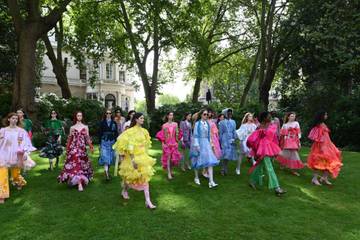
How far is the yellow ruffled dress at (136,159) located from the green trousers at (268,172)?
283cm

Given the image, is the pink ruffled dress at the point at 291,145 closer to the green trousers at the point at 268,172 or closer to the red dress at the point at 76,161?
the green trousers at the point at 268,172

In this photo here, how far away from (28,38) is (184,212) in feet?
44.5

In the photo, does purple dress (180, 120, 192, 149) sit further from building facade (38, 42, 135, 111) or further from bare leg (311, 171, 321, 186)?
building facade (38, 42, 135, 111)

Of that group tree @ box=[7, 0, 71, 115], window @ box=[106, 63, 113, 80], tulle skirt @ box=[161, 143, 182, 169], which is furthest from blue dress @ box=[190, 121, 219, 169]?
window @ box=[106, 63, 113, 80]

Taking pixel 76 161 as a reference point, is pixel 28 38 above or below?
above

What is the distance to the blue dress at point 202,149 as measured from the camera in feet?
34.7

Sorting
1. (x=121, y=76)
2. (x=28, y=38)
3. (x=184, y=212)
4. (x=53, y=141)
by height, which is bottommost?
(x=184, y=212)

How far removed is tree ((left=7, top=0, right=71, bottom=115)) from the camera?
18.8 meters

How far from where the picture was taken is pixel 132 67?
35.1m

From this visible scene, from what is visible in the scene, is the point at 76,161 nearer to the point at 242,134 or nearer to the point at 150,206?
the point at 150,206

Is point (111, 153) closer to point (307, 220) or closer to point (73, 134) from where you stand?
point (73, 134)

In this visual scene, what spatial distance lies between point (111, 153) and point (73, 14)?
65.4 feet

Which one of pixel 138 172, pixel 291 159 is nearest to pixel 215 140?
pixel 291 159

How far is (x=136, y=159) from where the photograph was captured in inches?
341
